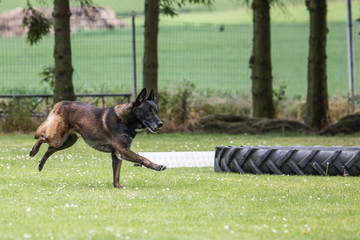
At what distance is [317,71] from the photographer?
68.0 ft

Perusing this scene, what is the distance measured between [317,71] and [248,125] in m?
2.70

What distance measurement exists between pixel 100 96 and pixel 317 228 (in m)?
15.4

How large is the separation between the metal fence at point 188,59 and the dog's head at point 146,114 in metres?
27.0

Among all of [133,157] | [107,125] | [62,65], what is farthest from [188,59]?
[133,157]

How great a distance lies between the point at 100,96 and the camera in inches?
851

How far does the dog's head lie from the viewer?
948cm

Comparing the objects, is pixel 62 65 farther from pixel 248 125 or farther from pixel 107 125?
pixel 107 125

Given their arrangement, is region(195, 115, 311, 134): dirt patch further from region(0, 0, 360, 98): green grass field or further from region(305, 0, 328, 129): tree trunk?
region(0, 0, 360, 98): green grass field

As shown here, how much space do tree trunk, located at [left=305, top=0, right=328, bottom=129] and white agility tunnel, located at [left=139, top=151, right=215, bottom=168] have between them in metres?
6.80

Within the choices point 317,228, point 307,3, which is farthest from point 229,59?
point 317,228

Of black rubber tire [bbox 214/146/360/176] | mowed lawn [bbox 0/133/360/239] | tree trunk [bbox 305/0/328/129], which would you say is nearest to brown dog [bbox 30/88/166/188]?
mowed lawn [bbox 0/133/360/239]

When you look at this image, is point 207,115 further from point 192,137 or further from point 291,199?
point 291,199

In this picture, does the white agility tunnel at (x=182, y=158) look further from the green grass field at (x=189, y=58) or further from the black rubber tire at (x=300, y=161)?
the green grass field at (x=189, y=58)

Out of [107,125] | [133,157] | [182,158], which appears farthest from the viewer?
[182,158]
